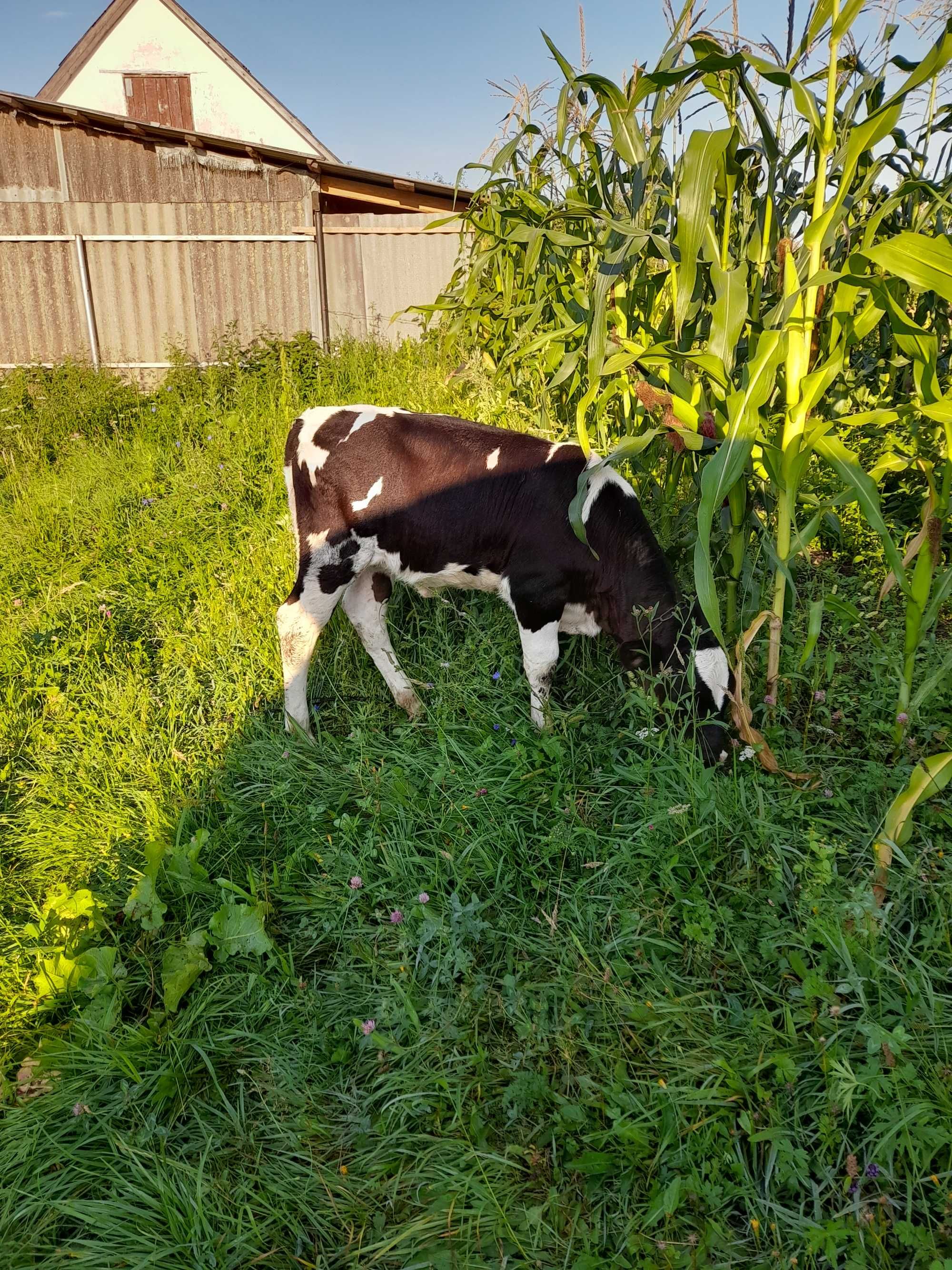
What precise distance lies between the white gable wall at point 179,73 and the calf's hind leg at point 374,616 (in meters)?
18.1

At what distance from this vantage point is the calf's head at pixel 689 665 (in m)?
2.88

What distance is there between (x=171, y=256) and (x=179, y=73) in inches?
489

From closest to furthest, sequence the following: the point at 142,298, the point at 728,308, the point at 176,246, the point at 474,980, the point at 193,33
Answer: the point at 474,980
the point at 728,308
the point at 176,246
the point at 142,298
the point at 193,33

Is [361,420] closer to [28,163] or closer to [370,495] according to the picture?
[370,495]

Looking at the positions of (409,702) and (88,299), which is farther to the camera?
(88,299)

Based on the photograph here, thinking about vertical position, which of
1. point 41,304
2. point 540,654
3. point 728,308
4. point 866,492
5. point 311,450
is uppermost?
point 41,304

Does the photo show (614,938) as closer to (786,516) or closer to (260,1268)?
(260,1268)

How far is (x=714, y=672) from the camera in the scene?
2930 millimetres

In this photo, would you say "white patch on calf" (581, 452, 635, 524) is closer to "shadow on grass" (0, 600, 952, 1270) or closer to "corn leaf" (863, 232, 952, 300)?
"shadow on grass" (0, 600, 952, 1270)

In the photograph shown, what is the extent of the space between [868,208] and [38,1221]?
15.8 ft

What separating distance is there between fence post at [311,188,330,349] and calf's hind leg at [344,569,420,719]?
→ 6.38 metres

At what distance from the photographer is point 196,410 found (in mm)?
7508

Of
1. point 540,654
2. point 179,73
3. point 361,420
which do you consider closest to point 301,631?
point 361,420

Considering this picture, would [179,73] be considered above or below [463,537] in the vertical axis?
above
